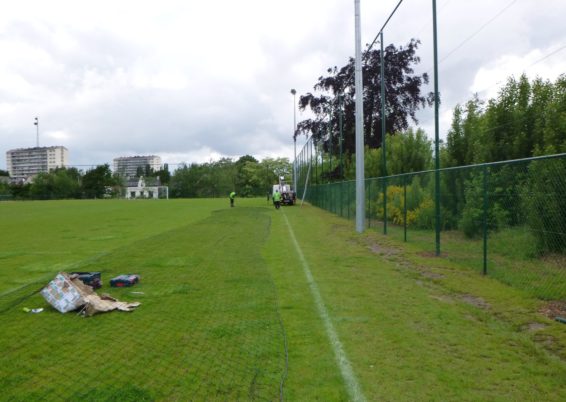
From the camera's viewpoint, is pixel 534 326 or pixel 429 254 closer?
pixel 534 326

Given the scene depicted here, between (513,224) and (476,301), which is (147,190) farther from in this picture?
(476,301)

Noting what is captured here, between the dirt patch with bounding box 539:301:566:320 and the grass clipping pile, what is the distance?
5893mm

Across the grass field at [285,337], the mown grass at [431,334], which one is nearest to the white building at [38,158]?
the grass field at [285,337]

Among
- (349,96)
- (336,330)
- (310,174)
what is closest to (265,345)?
(336,330)

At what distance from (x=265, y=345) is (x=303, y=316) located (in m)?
1.31

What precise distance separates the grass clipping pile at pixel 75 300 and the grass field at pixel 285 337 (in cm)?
17

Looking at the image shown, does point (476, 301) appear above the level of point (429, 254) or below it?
below

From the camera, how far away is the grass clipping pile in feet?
22.6

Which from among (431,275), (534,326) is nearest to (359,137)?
(431,275)

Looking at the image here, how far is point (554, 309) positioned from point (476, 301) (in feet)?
3.50

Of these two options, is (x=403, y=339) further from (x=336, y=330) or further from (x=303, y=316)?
(x=303, y=316)

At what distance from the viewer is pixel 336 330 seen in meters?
5.96

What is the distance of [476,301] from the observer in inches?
294

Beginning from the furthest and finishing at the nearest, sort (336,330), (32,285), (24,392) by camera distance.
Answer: (32,285)
(336,330)
(24,392)
